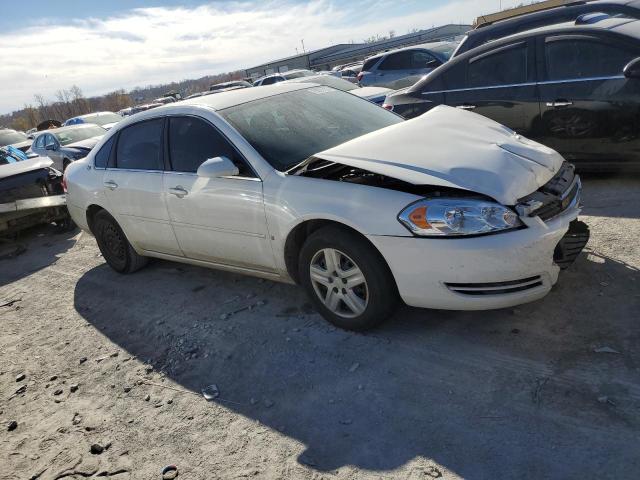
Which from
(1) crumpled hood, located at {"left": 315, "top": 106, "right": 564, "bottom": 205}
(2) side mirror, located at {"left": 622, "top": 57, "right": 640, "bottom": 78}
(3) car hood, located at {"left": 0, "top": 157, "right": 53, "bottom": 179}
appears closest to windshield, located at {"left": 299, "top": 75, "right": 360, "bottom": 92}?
(3) car hood, located at {"left": 0, "top": 157, "right": 53, "bottom": 179}

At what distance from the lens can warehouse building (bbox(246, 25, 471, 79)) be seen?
46.2 meters

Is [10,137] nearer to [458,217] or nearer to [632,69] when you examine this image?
[632,69]

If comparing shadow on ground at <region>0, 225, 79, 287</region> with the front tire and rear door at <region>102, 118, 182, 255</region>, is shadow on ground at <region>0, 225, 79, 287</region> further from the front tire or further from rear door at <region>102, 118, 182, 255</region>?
the front tire

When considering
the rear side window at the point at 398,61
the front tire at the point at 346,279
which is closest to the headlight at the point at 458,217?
the front tire at the point at 346,279

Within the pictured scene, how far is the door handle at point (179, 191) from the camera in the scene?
163 inches

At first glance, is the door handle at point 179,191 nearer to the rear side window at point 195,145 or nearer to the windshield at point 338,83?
the rear side window at point 195,145

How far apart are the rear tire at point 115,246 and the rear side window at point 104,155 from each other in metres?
0.48

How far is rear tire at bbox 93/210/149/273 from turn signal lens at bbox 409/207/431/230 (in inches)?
131

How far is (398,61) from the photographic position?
48.7ft

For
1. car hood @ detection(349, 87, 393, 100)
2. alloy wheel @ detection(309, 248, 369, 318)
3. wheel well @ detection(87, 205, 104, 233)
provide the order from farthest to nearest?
car hood @ detection(349, 87, 393, 100), wheel well @ detection(87, 205, 104, 233), alloy wheel @ detection(309, 248, 369, 318)

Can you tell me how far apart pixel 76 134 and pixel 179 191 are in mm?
11386

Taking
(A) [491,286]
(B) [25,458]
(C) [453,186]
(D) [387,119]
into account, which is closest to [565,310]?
Result: (A) [491,286]

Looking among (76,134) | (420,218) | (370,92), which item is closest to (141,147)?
(420,218)

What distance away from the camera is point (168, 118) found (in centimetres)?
443
